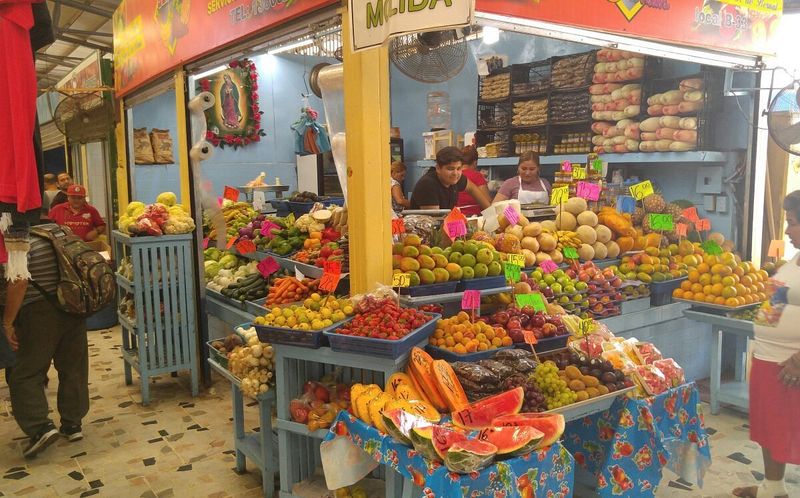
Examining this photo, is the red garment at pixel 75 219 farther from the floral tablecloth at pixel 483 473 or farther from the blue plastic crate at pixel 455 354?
the floral tablecloth at pixel 483 473

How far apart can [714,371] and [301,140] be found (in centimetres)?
868

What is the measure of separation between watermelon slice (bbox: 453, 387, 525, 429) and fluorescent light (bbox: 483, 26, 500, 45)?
597 centimetres

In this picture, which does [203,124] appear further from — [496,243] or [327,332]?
[327,332]

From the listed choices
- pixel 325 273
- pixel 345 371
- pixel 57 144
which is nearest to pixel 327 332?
pixel 345 371

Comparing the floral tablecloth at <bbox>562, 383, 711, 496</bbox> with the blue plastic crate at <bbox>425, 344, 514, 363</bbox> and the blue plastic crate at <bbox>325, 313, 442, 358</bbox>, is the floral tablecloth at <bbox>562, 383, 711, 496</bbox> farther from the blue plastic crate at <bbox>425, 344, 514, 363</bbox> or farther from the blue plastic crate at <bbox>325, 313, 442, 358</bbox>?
the blue plastic crate at <bbox>325, 313, 442, 358</bbox>

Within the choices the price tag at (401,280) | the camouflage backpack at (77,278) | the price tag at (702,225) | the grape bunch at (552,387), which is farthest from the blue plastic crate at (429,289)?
the price tag at (702,225)

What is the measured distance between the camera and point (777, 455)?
344cm

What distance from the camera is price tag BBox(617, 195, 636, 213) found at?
5.83 metres

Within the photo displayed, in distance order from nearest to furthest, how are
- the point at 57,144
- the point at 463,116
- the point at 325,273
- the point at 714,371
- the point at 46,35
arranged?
the point at 46,35 → the point at 325,273 → the point at 714,371 → the point at 463,116 → the point at 57,144

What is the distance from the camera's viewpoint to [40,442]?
171 inches

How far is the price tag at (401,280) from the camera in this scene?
11.4 feet

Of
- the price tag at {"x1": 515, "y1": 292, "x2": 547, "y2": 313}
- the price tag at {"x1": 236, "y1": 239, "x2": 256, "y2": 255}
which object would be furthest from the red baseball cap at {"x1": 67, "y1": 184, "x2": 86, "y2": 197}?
the price tag at {"x1": 515, "y1": 292, "x2": 547, "y2": 313}

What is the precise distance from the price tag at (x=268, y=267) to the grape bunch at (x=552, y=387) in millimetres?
2647

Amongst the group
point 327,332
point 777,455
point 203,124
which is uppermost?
point 203,124
